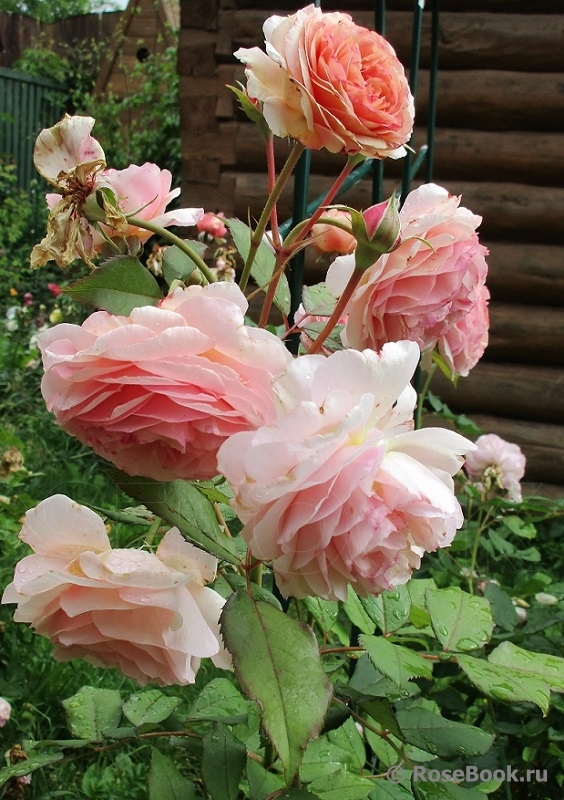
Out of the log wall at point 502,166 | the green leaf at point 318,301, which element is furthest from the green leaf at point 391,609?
the log wall at point 502,166

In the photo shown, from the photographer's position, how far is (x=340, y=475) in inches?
13.5

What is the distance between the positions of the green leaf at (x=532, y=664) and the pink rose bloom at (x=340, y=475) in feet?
0.92

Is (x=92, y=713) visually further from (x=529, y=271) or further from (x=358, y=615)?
(x=529, y=271)

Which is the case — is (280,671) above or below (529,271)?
above

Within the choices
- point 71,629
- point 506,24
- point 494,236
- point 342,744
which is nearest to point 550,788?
point 342,744

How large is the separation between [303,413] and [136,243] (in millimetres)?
242

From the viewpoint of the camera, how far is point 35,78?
23.1 feet

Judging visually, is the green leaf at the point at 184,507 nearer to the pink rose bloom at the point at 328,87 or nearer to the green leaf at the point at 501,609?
the pink rose bloom at the point at 328,87

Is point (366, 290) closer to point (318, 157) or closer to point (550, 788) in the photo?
point (550, 788)

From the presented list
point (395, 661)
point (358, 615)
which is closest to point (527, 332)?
point (358, 615)

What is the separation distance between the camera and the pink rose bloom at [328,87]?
442mm

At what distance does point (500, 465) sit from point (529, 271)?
1.28 meters

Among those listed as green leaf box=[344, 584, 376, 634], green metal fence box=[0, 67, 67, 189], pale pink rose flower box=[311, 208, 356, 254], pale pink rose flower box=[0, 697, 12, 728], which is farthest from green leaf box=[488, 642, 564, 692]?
green metal fence box=[0, 67, 67, 189]

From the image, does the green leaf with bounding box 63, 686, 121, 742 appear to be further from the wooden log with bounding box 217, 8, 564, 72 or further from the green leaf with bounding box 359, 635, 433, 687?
the wooden log with bounding box 217, 8, 564, 72
